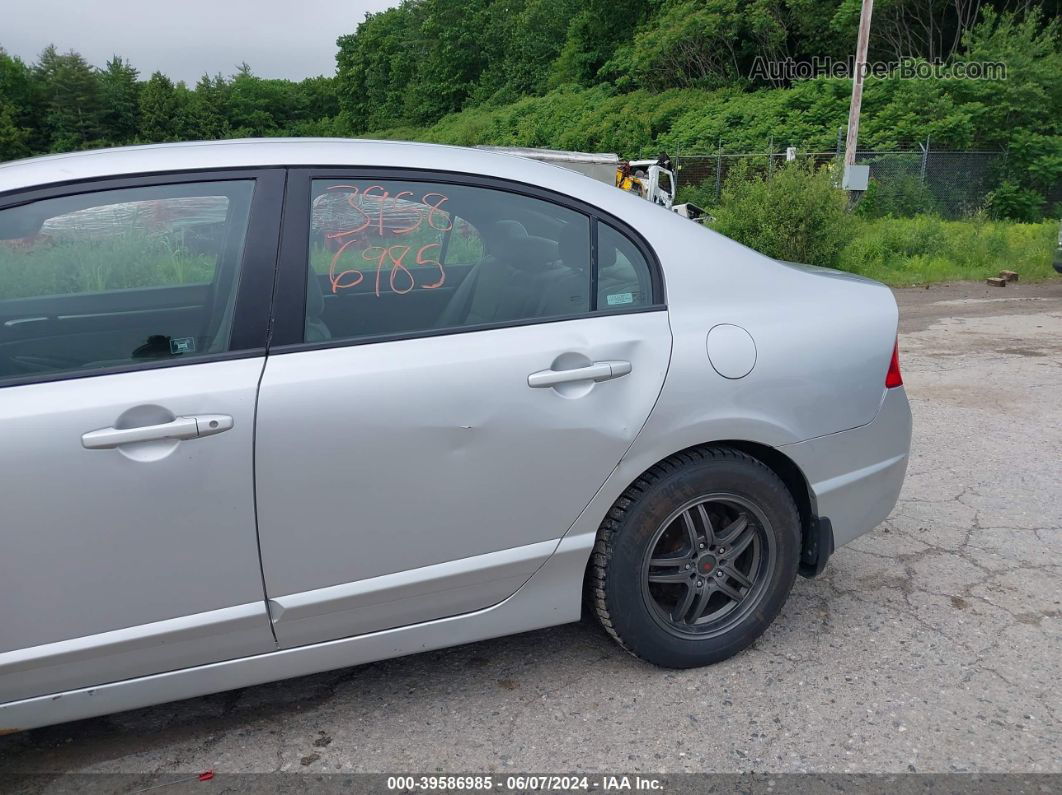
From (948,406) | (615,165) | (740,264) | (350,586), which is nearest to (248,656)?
(350,586)

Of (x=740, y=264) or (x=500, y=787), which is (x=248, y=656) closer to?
(x=500, y=787)

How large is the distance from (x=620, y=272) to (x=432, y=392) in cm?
78

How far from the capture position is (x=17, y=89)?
8031 cm

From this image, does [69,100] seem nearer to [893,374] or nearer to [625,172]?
[625,172]

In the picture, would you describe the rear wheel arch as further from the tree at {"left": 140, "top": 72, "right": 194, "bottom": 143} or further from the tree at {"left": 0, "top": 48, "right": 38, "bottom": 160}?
the tree at {"left": 140, "top": 72, "right": 194, "bottom": 143}

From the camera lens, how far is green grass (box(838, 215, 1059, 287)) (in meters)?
13.1

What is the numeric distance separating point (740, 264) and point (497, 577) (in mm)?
1327

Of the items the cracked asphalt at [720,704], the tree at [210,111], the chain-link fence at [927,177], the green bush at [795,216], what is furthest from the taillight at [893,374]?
the tree at [210,111]

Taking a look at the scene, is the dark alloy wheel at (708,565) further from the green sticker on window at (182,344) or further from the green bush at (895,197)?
the green bush at (895,197)

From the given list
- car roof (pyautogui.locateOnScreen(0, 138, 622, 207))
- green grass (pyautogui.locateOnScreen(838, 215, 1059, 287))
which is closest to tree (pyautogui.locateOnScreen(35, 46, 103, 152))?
green grass (pyautogui.locateOnScreen(838, 215, 1059, 287))

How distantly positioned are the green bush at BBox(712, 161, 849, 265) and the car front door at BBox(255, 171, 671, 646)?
381 inches

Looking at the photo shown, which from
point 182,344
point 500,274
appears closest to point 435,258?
point 500,274

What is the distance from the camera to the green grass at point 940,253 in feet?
43.1

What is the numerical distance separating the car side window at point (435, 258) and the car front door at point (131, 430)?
18 cm
